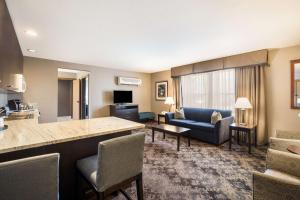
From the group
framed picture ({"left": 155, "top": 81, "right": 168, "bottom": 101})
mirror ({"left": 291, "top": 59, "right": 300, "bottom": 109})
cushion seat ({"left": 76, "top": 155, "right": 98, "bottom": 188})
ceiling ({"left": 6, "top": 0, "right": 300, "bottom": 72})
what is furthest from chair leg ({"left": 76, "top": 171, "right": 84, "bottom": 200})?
framed picture ({"left": 155, "top": 81, "right": 168, "bottom": 101})

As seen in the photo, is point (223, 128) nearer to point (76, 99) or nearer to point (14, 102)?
point (14, 102)

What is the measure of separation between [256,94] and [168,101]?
2.69 meters

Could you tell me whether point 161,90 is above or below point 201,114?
above

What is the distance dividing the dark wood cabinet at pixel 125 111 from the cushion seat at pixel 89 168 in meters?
4.06

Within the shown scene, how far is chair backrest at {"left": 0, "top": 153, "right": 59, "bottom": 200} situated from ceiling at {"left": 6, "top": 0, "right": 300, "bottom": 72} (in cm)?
183

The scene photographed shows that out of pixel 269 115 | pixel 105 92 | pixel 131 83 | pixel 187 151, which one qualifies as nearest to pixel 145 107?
pixel 131 83

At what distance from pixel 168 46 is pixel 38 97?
3996mm

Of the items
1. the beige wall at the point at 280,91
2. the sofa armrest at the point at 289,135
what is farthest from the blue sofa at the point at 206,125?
the sofa armrest at the point at 289,135

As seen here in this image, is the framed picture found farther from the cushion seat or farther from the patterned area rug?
the cushion seat

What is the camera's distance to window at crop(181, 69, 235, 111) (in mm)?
4312

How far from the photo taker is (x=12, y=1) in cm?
180

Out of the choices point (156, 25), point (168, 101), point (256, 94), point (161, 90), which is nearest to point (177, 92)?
point (168, 101)

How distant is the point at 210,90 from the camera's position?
4.80 metres

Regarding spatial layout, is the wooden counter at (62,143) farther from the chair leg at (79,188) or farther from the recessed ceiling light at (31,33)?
the recessed ceiling light at (31,33)
